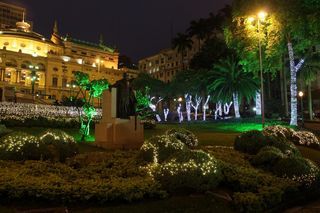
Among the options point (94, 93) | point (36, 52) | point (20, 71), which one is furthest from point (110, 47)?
point (94, 93)

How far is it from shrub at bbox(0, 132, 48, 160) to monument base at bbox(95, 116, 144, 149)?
454cm

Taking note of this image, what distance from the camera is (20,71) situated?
84.5 m

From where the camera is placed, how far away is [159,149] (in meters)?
11.1

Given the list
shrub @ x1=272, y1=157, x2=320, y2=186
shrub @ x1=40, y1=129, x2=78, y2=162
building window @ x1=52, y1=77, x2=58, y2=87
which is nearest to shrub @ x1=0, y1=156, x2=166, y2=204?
shrub @ x1=40, y1=129, x2=78, y2=162

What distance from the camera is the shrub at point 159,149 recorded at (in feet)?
35.9

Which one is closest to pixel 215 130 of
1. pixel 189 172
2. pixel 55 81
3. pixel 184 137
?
pixel 184 137

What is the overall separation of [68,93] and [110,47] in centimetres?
4211

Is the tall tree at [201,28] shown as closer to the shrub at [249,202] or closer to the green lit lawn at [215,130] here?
the green lit lawn at [215,130]

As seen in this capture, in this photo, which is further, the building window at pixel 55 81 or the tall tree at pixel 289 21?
the building window at pixel 55 81

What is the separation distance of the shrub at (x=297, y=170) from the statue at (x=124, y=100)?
26.2 feet

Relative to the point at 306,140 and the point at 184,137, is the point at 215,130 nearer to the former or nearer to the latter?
the point at 306,140

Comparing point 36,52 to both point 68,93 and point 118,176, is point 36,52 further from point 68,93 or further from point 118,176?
point 118,176

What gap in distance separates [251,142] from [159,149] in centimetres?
560

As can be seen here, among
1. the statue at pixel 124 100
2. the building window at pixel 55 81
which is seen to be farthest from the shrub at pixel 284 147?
the building window at pixel 55 81
